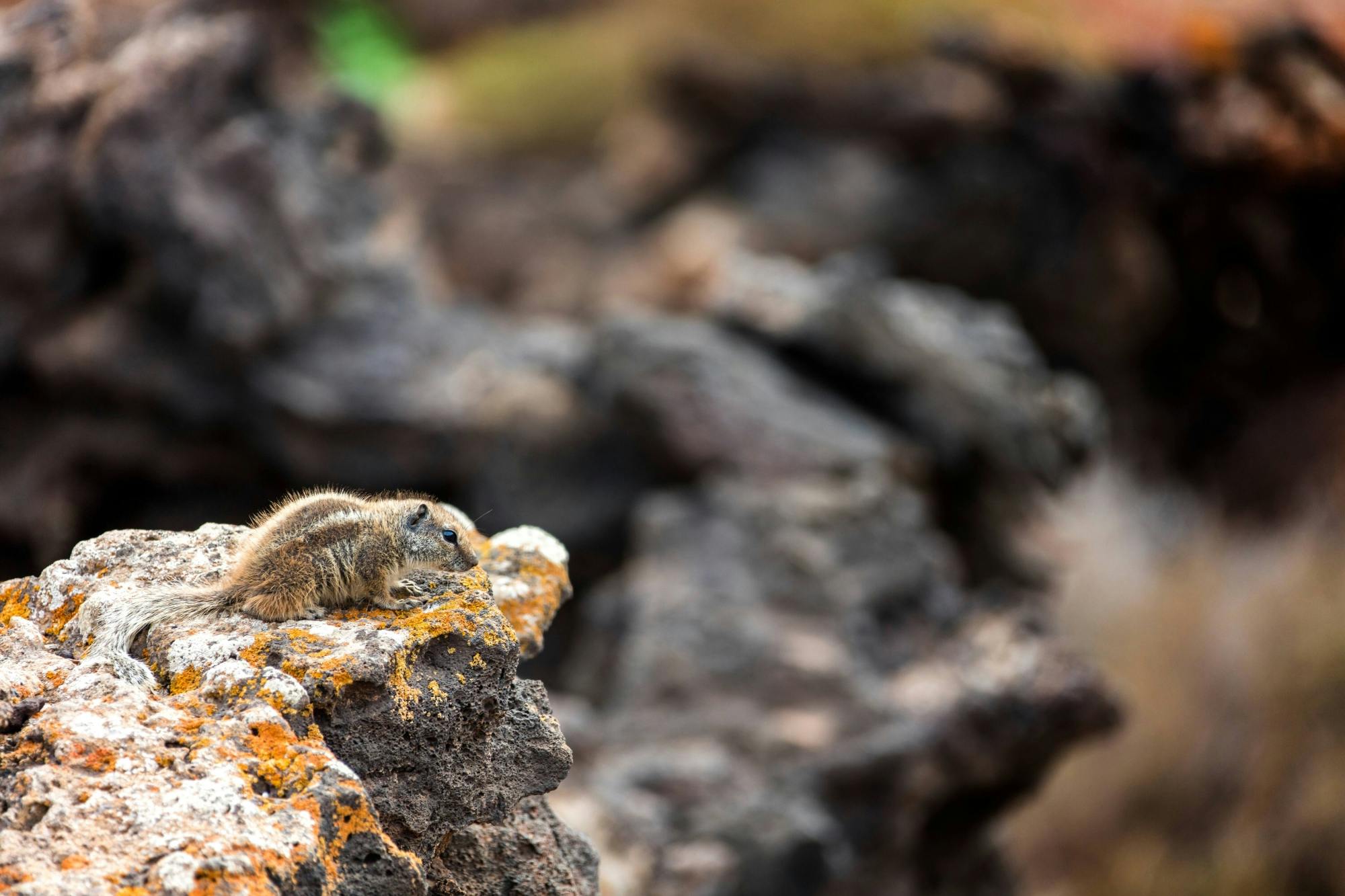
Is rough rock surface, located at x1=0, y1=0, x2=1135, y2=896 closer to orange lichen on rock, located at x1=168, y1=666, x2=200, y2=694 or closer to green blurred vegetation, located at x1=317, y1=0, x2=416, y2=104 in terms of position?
orange lichen on rock, located at x1=168, y1=666, x2=200, y2=694

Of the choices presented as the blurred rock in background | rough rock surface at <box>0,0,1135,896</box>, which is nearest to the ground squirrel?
rough rock surface at <box>0,0,1135,896</box>

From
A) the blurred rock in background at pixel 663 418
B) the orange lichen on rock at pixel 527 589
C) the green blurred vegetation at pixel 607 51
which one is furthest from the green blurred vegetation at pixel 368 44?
the orange lichen on rock at pixel 527 589

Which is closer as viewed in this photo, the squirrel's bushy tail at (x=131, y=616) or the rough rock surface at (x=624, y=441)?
the squirrel's bushy tail at (x=131, y=616)

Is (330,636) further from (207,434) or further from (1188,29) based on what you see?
(1188,29)

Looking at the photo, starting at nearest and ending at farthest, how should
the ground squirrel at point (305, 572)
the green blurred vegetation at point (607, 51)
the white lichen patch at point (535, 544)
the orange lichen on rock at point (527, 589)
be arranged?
1. the ground squirrel at point (305, 572)
2. the orange lichen on rock at point (527, 589)
3. the white lichen patch at point (535, 544)
4. the green blurred vegetation at point (607, 51)

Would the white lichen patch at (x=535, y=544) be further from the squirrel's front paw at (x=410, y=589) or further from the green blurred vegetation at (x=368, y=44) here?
the green blurred vegetation at (x=368, y=44)

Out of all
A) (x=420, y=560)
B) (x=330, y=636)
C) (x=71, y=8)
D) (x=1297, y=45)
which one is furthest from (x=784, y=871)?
(x=1297, y=45)

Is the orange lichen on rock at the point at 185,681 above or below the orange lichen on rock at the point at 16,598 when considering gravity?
below
